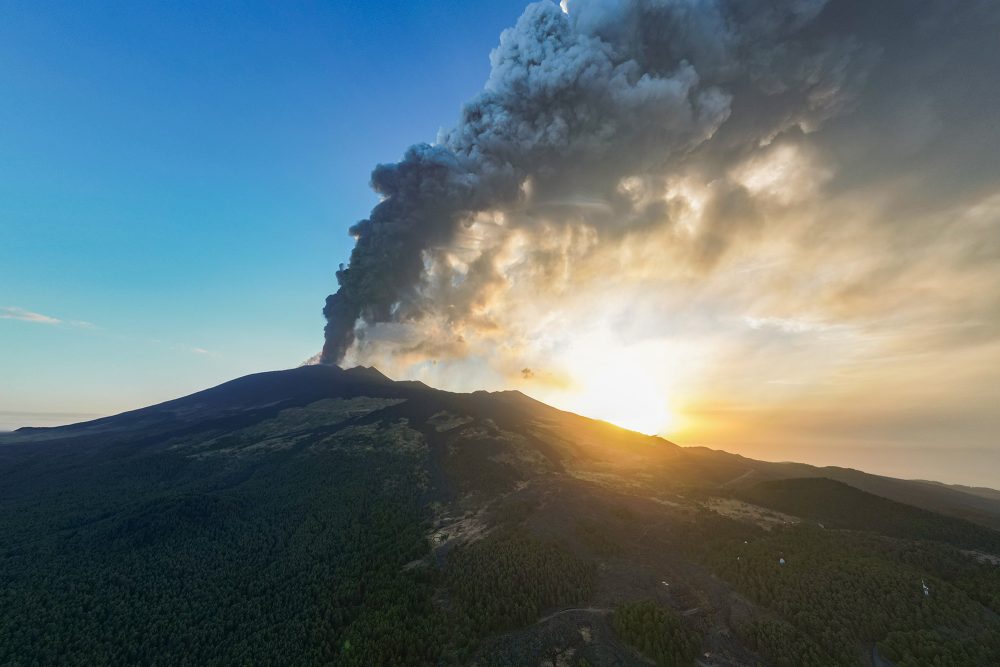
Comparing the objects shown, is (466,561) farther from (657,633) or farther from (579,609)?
(657,633)

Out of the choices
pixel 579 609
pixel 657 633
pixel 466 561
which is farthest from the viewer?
pixel 466 561

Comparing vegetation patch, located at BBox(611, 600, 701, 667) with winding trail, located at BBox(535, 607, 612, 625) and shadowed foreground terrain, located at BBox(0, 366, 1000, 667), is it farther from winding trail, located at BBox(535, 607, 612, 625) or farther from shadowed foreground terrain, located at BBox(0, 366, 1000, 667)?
winding trail, located at BBox(535, 607, 612, 625)

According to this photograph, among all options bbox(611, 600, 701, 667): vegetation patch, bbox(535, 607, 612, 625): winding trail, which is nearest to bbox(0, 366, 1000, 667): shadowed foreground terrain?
bbox(611, 600, 701, 667): vegetation patch

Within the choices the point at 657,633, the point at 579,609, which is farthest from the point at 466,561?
the point at 657,633

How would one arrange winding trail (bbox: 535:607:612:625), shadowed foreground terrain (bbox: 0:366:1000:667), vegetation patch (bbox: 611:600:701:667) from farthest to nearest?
1. winding trail (bbox: 535:607:612:625)
2. shadowed foreground terrain (bbox: 0:366:1000:667)
3. vegetation patch (bbox: 611:600:701:667)

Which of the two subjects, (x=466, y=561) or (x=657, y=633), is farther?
(x=466, y=561)

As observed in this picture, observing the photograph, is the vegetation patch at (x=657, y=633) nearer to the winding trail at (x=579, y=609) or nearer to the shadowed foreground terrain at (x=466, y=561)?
the shadowed foreground terrain at (x=466, y=561)

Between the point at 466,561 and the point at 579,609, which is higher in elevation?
the point at 466,561

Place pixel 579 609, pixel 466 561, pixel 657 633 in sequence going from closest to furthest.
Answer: pixel 657 633 → pixel 579 609 → pixel 466 561
